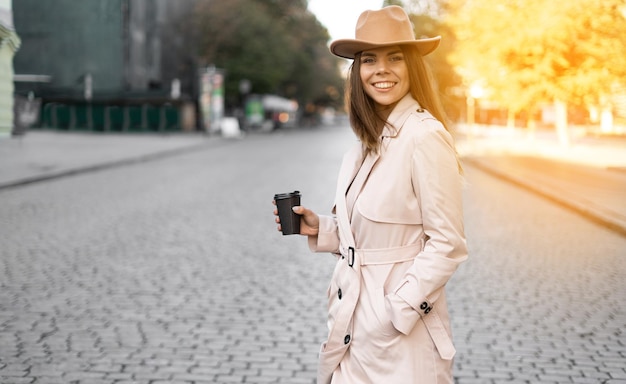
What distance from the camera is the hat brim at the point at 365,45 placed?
2422 mm

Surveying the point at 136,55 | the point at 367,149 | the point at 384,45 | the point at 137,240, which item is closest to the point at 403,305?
the point at 367,149

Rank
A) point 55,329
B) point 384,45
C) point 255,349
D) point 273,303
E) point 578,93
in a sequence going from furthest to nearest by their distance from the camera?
point 578,93 → point 273,303 → point 55,329 → point 255,349 → point 384,45

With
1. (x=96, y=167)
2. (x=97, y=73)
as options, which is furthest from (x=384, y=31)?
(x=97, y=73)

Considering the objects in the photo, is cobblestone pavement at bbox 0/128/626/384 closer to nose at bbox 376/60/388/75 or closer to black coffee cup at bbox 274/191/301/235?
black coffee cup at bbox 274/191/301/235

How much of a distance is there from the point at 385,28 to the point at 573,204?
1097 cm

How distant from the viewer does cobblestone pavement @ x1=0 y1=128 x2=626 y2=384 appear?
4469 millimetres

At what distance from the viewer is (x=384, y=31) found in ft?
7.98

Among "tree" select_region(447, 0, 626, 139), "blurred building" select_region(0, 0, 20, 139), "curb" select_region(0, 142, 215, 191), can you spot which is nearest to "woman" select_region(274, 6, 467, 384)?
"blurred building" select_region(0, 0, 20, 139)

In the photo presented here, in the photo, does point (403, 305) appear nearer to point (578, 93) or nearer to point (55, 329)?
point (55, 329)

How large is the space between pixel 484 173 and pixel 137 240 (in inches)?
542

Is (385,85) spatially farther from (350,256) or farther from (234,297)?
(234,297)

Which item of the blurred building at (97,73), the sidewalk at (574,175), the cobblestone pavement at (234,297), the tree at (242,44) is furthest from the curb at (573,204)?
the tree at (242,44)

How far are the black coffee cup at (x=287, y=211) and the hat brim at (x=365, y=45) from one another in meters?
0.53

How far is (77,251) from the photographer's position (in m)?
8.27
